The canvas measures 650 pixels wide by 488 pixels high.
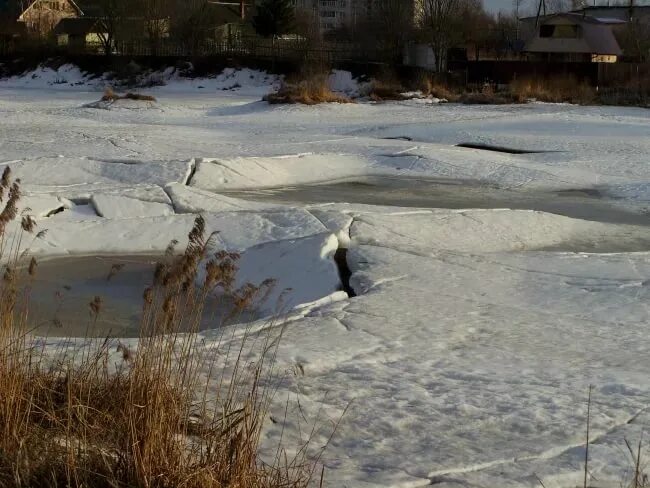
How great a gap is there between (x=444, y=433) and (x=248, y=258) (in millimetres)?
4532

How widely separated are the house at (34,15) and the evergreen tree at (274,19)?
1401cm

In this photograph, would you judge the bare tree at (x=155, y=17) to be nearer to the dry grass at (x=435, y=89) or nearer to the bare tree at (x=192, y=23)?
the bare tree at (x=192, y=23)

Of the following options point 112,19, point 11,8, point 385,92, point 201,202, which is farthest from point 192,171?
point 11,8

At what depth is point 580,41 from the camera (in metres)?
48.2

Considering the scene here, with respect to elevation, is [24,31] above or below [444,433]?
above

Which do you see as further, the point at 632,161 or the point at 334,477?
the point at 632,161

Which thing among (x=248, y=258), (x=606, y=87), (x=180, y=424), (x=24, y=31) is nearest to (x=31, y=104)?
(x=606, y=87)

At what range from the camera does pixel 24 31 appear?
60.5 m

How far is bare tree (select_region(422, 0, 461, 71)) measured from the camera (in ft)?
145

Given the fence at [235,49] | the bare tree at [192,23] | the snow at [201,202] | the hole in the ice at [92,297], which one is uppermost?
the bare tree at [192,23]

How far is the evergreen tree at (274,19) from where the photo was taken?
185 feet

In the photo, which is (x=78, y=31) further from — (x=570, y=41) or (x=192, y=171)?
(x=192, y=171)

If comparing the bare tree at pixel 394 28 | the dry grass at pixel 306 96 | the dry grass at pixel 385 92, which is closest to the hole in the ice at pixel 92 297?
the dry grass at pixel 306 96

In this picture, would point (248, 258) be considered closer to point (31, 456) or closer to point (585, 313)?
point (585, 313)
